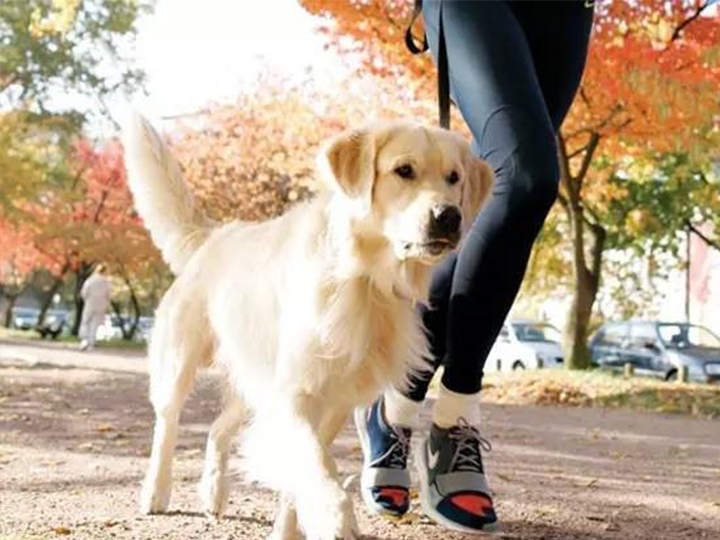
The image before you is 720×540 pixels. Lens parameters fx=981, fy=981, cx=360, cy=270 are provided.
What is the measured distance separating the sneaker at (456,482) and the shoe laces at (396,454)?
18cm

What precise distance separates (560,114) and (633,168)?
18.8 meters

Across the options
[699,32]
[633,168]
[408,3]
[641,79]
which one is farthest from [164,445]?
[633,168]

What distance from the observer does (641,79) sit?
30.3 feet

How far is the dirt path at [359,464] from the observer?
10.7ft

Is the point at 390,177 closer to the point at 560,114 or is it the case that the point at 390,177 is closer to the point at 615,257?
the point at 560,114

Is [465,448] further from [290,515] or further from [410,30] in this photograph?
[410,30]

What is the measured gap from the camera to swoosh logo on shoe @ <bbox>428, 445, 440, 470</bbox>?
311 cm

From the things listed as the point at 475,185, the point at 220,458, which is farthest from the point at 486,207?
the point at 220,458

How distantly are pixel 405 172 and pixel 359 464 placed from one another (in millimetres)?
2911

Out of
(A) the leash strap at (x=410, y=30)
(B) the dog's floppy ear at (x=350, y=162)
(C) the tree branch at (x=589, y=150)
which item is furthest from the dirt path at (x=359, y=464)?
(C) the tree branch at (x=589, y=150)

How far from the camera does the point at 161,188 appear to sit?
435 cm

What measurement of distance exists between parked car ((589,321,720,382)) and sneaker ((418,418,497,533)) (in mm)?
18410

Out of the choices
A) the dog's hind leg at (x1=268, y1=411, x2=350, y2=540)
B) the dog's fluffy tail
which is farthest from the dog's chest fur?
the dog's fluffy tail

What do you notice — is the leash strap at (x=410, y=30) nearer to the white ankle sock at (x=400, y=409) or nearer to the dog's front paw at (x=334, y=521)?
the white ankle sock at (x=400, y=409)
